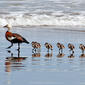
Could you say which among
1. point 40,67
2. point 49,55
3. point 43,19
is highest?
point 43,19

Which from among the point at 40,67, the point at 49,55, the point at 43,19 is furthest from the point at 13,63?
the point at 43,19

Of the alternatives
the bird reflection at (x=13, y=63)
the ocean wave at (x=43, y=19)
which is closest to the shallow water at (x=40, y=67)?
the bird reflection at (x=13, y=63)

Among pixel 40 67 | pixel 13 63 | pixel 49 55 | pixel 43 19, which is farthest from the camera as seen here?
pixel 43 19

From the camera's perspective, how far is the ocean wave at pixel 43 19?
2697 centimetres

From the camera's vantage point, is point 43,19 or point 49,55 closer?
point 49,55

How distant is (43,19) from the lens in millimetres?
28250

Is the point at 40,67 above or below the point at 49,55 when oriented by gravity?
below

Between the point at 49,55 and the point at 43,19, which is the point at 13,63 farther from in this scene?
the point at 43,19

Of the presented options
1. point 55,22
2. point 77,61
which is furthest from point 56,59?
point 55,22

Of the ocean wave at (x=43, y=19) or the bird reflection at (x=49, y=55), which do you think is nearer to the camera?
the bird reflection at (x=49, y=55)

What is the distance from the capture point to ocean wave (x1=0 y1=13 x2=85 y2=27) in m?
27.0

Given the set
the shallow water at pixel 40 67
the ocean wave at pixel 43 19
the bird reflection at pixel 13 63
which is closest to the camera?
the shallow water at pixel 40 67

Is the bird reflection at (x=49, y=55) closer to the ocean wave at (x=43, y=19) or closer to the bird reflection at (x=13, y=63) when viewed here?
the bird reflection at (x=13, y=63)

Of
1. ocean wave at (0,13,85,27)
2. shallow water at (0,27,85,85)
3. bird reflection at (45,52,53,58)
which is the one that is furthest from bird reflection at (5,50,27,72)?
ocean wave at (0,13,85,27)
